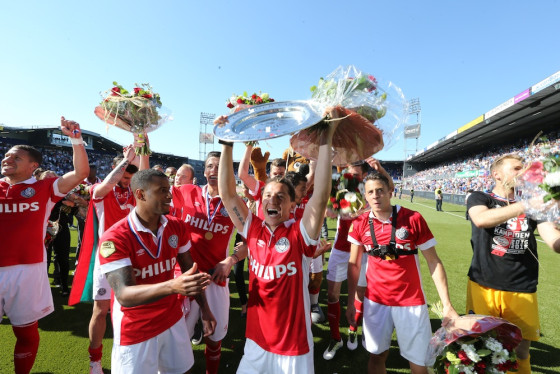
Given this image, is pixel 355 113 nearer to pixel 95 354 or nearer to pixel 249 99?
pixel 249 99

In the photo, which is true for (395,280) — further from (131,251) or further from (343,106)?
(131,251)

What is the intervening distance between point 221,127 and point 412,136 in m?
65.9

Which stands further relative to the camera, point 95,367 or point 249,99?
Answer: point 249,99

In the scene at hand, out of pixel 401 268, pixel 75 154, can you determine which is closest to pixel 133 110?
pixel 75 154

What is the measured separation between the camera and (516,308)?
8.57ft

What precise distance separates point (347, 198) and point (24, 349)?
3692 millimetres

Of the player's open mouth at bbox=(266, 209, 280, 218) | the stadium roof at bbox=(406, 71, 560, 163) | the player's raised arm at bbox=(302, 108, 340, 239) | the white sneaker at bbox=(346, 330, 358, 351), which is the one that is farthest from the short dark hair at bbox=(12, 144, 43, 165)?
the stadium roof at bbox=(406, 71, 560, 163)

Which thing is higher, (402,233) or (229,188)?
(229,188)

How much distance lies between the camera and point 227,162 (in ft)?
7.13

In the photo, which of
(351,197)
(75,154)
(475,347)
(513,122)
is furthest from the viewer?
(513,122)

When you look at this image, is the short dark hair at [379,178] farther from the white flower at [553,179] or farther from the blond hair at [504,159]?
the white flower at [553,179]

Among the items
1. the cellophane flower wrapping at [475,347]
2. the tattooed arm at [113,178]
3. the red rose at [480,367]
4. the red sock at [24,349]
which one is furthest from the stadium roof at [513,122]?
the red sock at [24,349]

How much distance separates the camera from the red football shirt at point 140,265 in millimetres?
1942

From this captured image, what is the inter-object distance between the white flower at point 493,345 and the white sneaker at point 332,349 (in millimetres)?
2110
